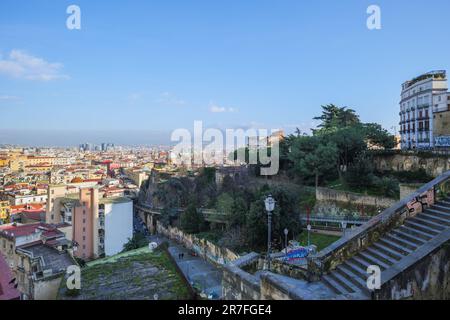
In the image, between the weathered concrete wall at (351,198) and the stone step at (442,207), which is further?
the weathered concrete wall at (351,198)

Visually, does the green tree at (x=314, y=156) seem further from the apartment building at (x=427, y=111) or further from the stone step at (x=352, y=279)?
the stone step at (x=352, y=279)

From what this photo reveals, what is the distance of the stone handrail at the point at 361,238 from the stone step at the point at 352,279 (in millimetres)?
235

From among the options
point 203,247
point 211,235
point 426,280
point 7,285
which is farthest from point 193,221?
point 426,280

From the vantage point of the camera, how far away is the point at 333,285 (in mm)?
6949

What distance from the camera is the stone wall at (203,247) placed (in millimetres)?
22266

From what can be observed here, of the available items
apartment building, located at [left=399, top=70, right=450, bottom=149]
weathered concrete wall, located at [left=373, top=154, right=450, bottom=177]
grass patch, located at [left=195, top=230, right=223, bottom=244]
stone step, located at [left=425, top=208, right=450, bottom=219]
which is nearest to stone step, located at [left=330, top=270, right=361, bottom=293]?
stone step, located at [left=425, top=208, right=450, bottom=219]

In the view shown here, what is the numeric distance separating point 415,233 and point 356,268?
1.80m

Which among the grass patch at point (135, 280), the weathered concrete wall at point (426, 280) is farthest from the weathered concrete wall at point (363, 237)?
the grass patch at point (135, 280)

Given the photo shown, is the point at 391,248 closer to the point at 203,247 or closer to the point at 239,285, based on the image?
the point at 239,285

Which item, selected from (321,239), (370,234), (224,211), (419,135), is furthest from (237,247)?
(419,135)
